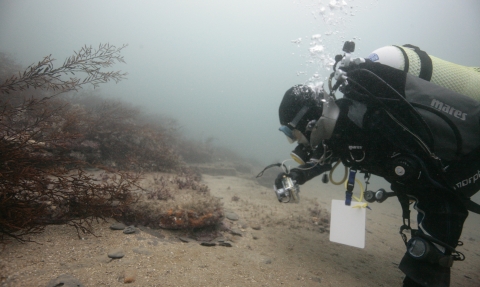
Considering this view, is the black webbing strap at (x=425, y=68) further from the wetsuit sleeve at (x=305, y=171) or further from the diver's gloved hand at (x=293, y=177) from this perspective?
the diver's gloved hand at (x=293, y=177)

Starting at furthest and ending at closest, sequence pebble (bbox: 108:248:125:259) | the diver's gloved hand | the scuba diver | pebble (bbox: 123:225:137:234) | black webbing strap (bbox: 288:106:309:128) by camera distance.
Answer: the diver's gloved hand
black webbing strap (bbox: 288:106:309:128)
pebble (bbox: 123:225:137:234)
pebble (bbox: 108:248:125:259)
the scuba diver

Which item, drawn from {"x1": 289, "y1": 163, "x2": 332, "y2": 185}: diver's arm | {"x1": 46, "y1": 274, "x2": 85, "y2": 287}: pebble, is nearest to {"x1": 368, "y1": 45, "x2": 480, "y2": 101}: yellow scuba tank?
{"x1": 289, "y1": 163, "x2": 332, "y2": 185}: diver's arm

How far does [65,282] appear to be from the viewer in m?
1.85

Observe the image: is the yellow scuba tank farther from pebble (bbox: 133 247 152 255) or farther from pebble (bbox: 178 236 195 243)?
pebble (bbox: 133 247 152 255)

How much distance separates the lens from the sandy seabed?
2.03m

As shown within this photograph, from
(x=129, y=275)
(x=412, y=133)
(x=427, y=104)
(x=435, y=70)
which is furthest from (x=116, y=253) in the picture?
(x=435, y=70)

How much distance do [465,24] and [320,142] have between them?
88.8m

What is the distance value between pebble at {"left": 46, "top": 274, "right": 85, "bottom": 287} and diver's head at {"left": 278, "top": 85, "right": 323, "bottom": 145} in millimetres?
2916

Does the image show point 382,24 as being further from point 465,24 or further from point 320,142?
point 320,142

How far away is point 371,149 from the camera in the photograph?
2.69 meters

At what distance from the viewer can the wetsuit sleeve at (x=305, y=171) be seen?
3.44 metres

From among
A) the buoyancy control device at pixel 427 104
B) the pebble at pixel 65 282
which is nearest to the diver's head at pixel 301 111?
the buoyancy control device at pixel 427 104

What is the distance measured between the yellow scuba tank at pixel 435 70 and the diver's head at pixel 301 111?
36.3 inches

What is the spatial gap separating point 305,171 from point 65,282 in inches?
126
